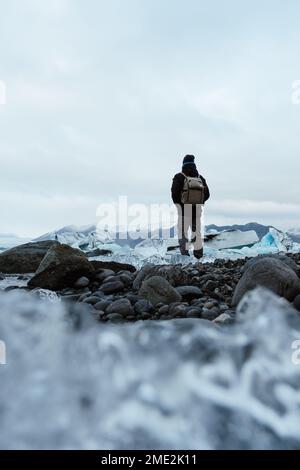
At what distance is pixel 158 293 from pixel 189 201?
3.64 metres

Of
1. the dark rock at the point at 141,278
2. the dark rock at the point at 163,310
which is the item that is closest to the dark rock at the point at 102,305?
the dark rock at the point at 163,310

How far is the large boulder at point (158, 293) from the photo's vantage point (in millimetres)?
3686

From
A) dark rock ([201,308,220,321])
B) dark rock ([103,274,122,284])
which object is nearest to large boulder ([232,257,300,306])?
dark rock ([201,308,220,321])

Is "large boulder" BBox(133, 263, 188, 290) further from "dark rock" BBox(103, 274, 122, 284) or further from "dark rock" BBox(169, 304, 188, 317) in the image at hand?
"dark rock" BBox(169, 304, 188, 317)

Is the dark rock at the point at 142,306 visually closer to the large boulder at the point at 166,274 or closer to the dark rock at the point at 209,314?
the dark rock at the point at 209,314

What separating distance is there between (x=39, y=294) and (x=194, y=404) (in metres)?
2.16

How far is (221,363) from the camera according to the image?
177 centimetres

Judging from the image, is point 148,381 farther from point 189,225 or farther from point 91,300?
point 189,225

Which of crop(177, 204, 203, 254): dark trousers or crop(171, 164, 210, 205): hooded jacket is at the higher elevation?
crop(171, 164, 210, 205): hooded jacket

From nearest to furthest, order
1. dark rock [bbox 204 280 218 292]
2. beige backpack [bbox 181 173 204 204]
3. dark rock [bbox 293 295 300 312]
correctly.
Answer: dark rock [bbox 293 295 300 312], dark rock [bbox 204 280 218 292], beige backpack [bbox 181 173 204 204]

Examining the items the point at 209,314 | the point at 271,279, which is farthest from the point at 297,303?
the point at 209,314

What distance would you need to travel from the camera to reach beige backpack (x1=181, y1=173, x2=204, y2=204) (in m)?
7.10
